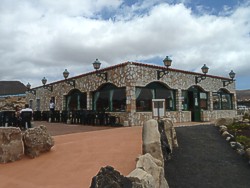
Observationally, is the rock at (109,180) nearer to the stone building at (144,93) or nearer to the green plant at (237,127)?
the stone building at (144,93)

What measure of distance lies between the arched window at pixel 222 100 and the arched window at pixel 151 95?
504cm

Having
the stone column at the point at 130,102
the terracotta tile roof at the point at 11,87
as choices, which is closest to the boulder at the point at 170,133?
the stone column at the point at 130,102

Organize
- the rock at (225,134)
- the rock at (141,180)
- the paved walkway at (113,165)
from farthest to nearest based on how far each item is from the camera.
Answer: the rock at (225,134) → the paved walkway at (113,165) → the rock at (141,180)

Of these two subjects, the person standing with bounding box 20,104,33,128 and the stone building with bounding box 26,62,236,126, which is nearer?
the person standing with bounding box 20,104,33,128

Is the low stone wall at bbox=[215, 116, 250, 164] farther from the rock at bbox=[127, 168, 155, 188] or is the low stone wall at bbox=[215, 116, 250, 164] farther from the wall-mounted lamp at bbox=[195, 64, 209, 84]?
the wall-mounted lamp at bbox=[195, 64, 209, 84]

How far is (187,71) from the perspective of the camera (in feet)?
55.3

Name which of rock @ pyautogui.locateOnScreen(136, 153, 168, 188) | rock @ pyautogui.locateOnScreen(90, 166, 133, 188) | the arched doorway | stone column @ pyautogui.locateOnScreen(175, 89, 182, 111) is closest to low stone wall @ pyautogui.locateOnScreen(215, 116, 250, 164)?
rock @ pyautogui.locateOnScreen(136, 153, 168, 188)

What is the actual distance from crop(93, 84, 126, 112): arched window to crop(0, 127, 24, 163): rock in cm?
829

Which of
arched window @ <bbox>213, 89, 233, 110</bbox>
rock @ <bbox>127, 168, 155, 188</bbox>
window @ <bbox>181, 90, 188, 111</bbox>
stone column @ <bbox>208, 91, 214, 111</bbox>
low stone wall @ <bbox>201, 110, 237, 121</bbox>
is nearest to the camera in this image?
rock @ <bbox>127, 168, 155, 188</bbox>

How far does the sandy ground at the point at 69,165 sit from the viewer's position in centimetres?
471

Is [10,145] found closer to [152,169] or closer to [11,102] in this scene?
[152,169]

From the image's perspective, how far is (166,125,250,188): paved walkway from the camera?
5281mm

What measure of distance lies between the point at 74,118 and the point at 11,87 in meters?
22.5

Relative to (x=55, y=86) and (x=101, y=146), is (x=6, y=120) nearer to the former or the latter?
(x=101, y=146)
